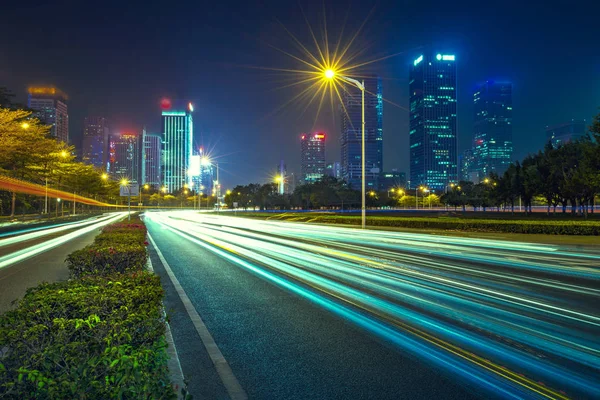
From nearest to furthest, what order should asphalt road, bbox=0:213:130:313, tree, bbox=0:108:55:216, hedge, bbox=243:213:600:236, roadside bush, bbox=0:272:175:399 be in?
roadside bush, bbox=0:272:175:399 → asphalt road, bbox=0:213:130:313 → tree, bbox=0:108:55:216 → hedge, bbox=243:213:600:236

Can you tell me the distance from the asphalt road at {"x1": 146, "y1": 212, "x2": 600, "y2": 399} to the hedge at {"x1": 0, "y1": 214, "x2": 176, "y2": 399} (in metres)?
1.05

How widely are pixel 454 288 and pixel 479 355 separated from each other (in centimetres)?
439

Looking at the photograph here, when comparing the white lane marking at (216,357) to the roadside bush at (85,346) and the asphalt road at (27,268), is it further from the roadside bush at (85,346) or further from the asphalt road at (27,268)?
the asphalt road at (27,268)

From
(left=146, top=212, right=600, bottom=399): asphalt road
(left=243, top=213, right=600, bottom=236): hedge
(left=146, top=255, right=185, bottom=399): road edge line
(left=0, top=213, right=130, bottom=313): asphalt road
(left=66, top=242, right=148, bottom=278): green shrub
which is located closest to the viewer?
(left=146, top=255, right=185, bottom=399): road edge line

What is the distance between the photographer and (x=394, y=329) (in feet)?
19.4

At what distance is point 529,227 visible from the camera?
2422 cm

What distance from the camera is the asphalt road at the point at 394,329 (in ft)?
13.3

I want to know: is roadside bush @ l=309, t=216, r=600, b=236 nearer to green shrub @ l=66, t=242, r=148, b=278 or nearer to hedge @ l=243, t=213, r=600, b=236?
hedge @ l=243, t=213, r=600, b=236

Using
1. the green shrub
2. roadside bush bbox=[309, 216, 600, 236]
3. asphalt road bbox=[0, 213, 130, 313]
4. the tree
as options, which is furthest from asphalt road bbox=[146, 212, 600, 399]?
the tree

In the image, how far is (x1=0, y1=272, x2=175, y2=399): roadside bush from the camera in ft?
7.63

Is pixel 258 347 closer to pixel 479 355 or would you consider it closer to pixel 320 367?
pixel 320 367

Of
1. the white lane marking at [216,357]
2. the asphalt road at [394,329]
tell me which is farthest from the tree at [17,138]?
the white lane marking at [216,357]

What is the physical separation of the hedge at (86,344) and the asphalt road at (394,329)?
105 cm

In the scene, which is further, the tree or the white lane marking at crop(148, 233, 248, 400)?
the tree
